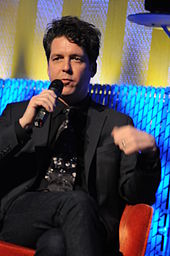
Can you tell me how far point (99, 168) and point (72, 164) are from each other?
13 cm

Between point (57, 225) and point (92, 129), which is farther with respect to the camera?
point (92, 129)

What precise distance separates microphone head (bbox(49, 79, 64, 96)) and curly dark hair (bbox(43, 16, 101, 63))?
283 mm

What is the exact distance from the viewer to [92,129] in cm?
234

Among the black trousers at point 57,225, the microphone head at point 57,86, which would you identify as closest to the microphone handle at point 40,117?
the microphone head at point 57,86

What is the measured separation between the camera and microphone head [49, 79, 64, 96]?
2.11 meters

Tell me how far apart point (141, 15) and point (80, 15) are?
5.24ft

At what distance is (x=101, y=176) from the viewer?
7.29 feet

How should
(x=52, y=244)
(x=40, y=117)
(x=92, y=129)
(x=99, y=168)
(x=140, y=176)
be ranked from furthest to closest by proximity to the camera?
(x=92, y=129) < (x=99, y=168) < (x=140, y=176) < (x=40, y=117) < (x=52, y=244)

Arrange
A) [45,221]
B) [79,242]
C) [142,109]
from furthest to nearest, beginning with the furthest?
[142,109]
[45,221]
[79,242]

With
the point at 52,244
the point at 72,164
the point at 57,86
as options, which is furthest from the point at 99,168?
the point at 52,244

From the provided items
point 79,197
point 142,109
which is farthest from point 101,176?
point 142,109

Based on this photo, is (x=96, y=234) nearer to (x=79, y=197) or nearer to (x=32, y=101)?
(x=79, y=197)

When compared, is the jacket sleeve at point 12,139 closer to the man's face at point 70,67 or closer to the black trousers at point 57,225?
the black trousers at point 57,225

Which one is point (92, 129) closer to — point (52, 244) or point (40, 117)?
point (40, 117)
